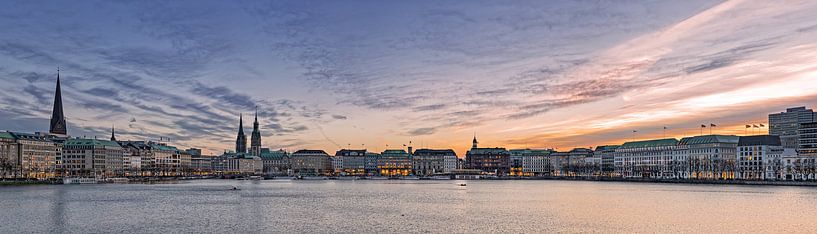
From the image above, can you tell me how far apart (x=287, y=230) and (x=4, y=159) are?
432 ft

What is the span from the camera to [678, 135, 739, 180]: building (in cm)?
16912

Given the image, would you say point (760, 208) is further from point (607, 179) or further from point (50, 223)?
point (607, 179)

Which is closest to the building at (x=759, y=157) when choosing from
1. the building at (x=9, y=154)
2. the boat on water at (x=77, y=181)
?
the boat on water at (x=77, y=181)

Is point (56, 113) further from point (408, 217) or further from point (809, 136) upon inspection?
point (809, 136)

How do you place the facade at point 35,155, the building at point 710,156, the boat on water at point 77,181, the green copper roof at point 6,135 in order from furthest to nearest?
the facade at point 35,155 → the building at point 710,156 → the green copper roof at point 6,135 → the boat on water at point 77,181

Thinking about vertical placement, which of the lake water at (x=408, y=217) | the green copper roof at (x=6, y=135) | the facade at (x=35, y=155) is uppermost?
the green copper roof at (x=6, y=135)

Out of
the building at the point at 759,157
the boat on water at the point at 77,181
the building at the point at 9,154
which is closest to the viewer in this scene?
the boat on water at the point at 77,181

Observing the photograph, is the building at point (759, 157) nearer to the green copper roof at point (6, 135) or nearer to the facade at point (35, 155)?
the facade at point (35, 155)

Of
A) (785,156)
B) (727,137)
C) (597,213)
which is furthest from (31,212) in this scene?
(727,137)

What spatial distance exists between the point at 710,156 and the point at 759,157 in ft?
49.5

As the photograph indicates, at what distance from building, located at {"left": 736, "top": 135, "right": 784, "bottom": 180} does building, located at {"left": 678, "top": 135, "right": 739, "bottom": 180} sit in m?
2.96

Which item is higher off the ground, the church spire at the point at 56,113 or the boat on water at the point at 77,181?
the church spire at the point at 56,113

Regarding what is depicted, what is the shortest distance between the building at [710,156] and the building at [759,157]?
9.72 ft

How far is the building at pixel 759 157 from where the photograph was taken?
162m
